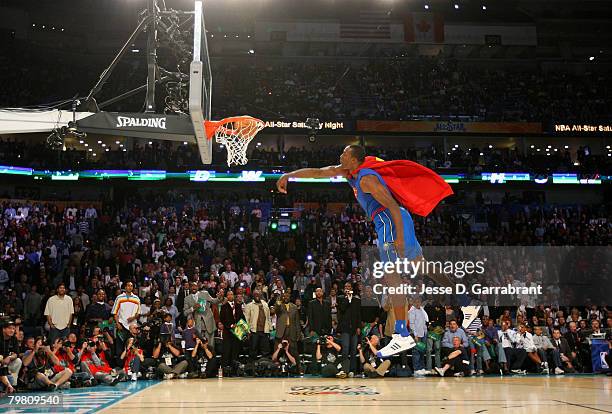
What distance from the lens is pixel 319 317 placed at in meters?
15.5

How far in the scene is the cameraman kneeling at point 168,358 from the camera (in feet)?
48.6

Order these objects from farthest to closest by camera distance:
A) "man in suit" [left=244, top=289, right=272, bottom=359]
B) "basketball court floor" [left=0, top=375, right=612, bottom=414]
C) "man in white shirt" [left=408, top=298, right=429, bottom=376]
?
"man in suit" [left=244, top=289, right=272, bottom=359] < "man in white shirt" [left=408, top=298, right=429, bottom=376] < "basketball court floor" [left=0, top=375, right=612, bottom=414]

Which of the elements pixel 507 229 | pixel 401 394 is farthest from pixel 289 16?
pixel 401 394

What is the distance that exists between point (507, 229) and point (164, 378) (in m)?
17.8

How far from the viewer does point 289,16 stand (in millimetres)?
37438

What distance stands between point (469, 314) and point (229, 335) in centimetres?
692

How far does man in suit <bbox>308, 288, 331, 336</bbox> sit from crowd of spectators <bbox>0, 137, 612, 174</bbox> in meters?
12.5

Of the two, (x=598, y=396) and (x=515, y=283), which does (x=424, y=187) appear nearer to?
(x=598, y=396)

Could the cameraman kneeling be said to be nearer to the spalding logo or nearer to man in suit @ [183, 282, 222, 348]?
man in suit @ [183, 282, 222, 348]

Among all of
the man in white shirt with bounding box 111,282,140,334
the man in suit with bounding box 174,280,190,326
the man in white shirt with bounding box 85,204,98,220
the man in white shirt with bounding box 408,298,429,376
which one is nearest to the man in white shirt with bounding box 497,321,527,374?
the man in white shirt with bounding box 408,298,429,376

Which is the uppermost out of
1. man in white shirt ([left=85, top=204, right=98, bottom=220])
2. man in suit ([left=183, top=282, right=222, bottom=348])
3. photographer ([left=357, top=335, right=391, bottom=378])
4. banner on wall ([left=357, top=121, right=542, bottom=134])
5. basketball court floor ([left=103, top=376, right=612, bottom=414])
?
banner on wall ([left=357, top=121, right=542, bottom=134])

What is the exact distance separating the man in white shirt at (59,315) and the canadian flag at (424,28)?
92.7 ft

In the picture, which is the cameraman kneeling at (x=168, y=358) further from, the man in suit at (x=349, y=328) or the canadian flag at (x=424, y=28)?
the canadian flag at (x=424, y=28)

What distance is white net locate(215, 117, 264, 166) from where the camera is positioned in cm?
1087
